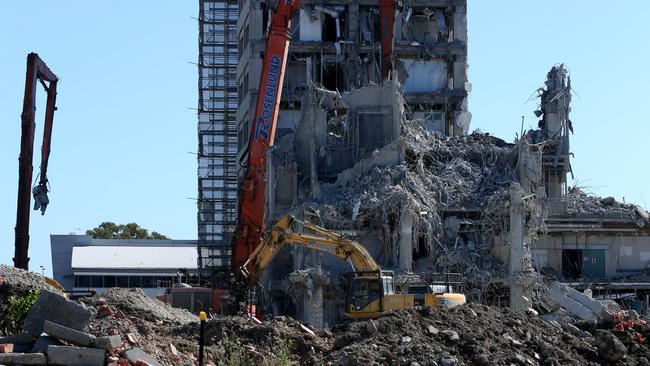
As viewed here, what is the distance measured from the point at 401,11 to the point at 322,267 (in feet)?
103

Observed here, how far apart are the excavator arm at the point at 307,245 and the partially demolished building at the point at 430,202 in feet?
13.9

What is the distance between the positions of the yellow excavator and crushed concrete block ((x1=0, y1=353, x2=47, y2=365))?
625 inches

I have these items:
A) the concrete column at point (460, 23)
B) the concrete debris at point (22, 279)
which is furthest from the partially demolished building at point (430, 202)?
the concrete debris at point (22, 279)

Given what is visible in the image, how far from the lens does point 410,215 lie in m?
55.3

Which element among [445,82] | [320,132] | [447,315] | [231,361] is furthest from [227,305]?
[445,82]

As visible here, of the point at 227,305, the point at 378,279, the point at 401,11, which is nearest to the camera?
the point at 378,279

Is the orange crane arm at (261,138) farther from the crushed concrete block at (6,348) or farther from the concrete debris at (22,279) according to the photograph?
the crushed concrete block at (6,348)

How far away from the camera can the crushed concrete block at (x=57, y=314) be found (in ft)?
79.7

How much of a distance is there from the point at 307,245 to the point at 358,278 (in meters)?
8.44

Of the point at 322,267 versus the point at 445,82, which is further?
the point at 445,82

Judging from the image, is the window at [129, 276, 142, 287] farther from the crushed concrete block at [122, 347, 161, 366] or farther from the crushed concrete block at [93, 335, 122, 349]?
the crushed concrete block at [93, 335, 122, 349]

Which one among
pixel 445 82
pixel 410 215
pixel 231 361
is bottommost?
pixel 231 361

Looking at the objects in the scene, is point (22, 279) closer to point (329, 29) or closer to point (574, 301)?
point (574, 301)

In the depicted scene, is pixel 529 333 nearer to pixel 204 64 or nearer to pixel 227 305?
pixel 227 305
